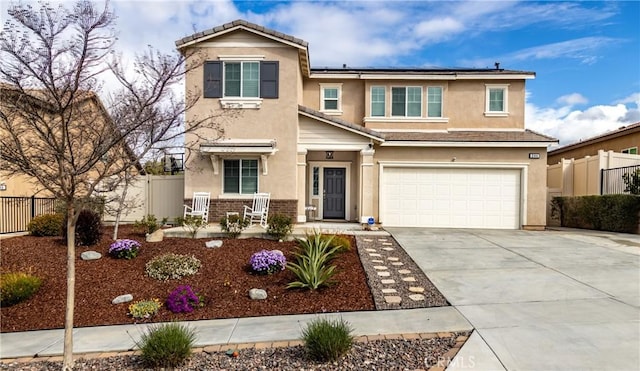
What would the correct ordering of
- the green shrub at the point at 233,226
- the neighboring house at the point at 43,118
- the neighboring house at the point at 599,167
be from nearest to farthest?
the neighboring house at the point at 43,118 < the green shrub at the point at 233,226 < the neighboring house at the point at 599,167

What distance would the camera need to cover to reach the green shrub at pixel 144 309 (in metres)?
5.88

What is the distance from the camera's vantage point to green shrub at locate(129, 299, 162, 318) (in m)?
5.88

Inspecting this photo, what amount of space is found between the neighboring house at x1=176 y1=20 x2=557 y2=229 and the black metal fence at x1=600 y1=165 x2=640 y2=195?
303cm

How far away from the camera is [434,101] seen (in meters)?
15.3

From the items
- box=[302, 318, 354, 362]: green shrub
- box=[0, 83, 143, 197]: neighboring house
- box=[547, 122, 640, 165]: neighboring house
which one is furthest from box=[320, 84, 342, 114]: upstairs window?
box=[547, 122, 640, 165]: neighboring house

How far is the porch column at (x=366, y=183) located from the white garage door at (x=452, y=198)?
641 mm

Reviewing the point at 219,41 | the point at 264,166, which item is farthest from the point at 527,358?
the point at 219,41

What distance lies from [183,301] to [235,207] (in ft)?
21.5

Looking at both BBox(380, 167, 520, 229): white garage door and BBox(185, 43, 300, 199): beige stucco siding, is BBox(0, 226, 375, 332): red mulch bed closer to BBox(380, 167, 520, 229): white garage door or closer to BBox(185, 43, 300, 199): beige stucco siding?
BBox(185, 43, 300, 199): beige stucco siding

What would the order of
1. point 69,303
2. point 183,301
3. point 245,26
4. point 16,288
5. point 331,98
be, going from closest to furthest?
point 69,303 → point 183,301 → point 16,288 → point 245,26 → point 331,98

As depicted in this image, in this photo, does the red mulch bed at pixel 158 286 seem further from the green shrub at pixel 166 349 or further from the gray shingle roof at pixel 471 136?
the gray shingle roof at pixel 471 136

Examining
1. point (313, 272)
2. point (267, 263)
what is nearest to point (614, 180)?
point (313, 272)

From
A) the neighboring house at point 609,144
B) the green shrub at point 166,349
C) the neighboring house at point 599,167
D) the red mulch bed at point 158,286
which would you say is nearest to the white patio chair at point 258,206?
the red mulch bed at point 158,286

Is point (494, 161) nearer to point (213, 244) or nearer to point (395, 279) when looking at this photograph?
point (395, 279)
